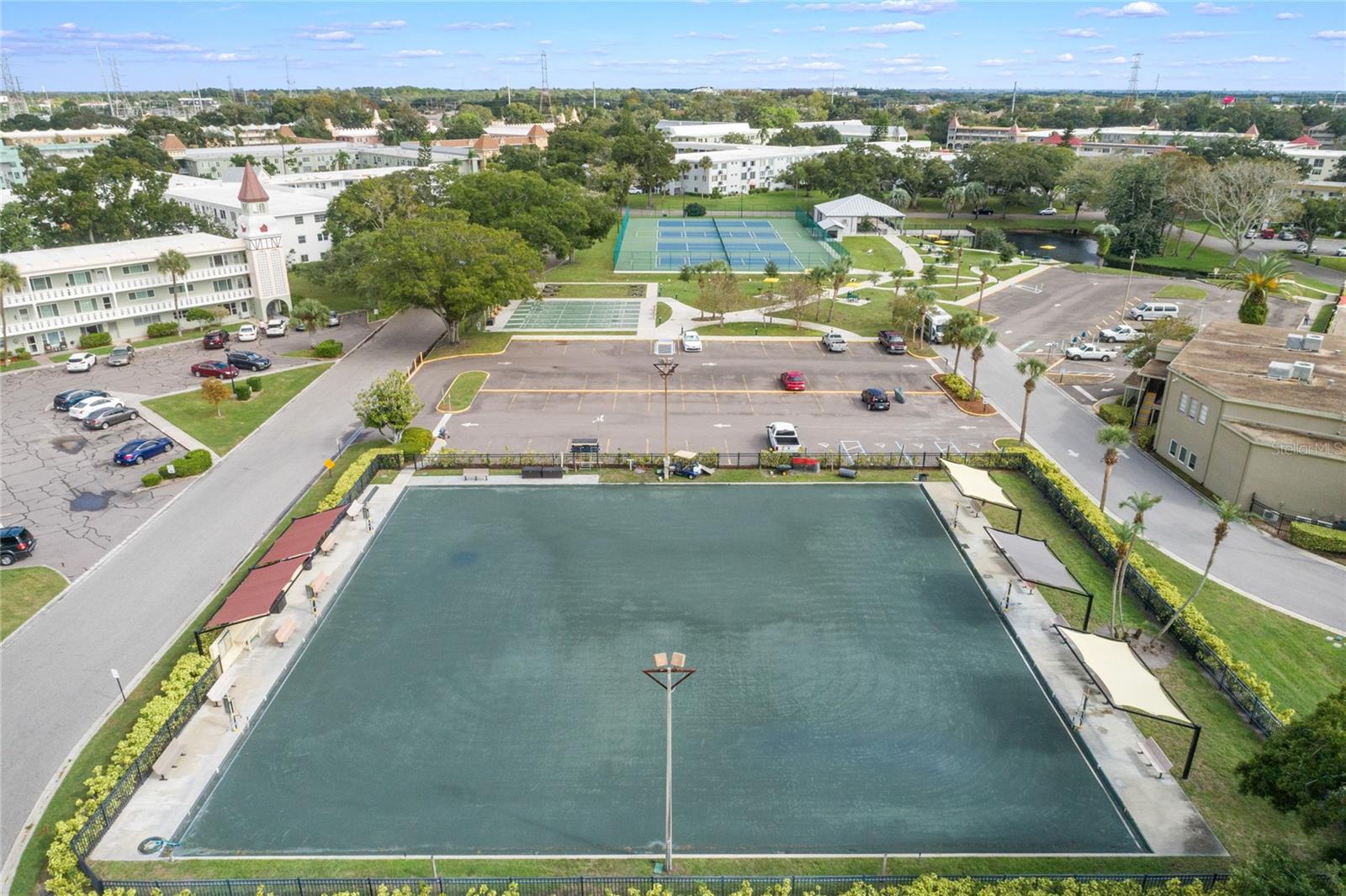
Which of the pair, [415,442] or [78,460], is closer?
[415,442]

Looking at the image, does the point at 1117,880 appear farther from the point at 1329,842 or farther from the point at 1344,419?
the point at 1344,419

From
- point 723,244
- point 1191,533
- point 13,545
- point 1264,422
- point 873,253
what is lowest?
point 13,545

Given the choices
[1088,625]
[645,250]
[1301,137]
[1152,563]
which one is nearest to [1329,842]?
[1088,625]

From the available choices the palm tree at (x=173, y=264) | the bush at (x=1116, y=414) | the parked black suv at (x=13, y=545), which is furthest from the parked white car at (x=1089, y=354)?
the palm tree at (x=173, y=264)

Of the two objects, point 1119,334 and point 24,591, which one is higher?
point 1119,334

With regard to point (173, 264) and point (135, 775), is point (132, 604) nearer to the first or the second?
point (135, 775)

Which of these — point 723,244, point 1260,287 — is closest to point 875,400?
point 1260,287

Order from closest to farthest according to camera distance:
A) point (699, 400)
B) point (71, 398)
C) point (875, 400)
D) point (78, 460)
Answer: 1. point (78, 460)
2. point (71, 398)
3. point (875, 400)
4. point (699, 400)
